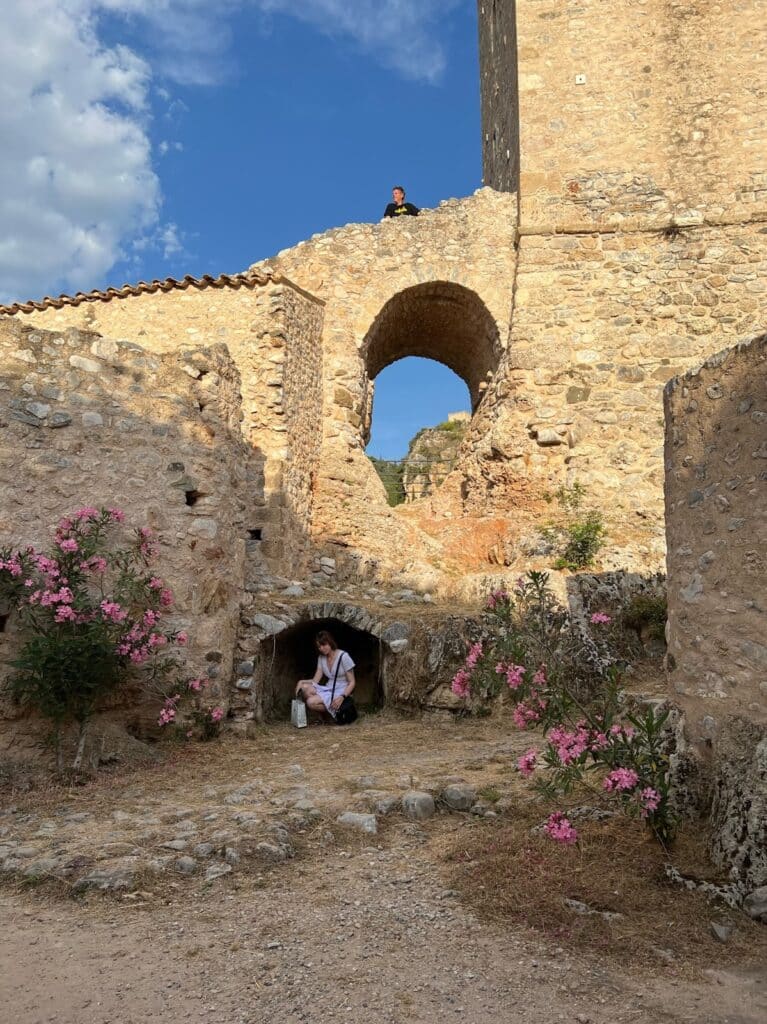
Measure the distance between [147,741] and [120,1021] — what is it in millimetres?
3777

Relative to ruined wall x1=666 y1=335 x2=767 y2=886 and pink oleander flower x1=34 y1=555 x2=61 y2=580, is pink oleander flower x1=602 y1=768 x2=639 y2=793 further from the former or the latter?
pink oleander flower x1=34 y1=555 x2=61 y2=580

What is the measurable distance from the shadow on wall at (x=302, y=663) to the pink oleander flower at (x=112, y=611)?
2.03m

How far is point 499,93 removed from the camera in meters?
13.9

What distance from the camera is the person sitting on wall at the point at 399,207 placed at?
12.3 meters

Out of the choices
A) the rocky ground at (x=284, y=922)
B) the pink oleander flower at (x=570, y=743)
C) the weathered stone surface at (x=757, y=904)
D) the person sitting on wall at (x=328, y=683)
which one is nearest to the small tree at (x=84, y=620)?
the rocky ground at (x=284, y=922)

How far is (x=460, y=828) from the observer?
13.3ft

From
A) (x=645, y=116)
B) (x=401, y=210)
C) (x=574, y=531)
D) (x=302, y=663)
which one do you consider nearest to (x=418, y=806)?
(x=302, y=663)

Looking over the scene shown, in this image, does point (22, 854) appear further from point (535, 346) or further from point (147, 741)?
point (535, 346)

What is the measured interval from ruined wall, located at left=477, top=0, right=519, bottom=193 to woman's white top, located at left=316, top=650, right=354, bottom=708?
8147 millimetres

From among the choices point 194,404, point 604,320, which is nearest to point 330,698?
point 194,404

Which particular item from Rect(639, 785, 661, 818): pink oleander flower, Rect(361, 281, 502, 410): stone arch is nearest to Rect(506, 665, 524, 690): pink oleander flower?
Rect(639, 785, 661, 818): pink oleander flower

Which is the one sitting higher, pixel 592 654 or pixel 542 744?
pixel 592 654

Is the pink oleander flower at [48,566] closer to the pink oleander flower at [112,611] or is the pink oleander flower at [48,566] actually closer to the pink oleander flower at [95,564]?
the pink oleander flower at [95,564]

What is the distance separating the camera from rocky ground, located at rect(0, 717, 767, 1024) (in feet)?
7.94
